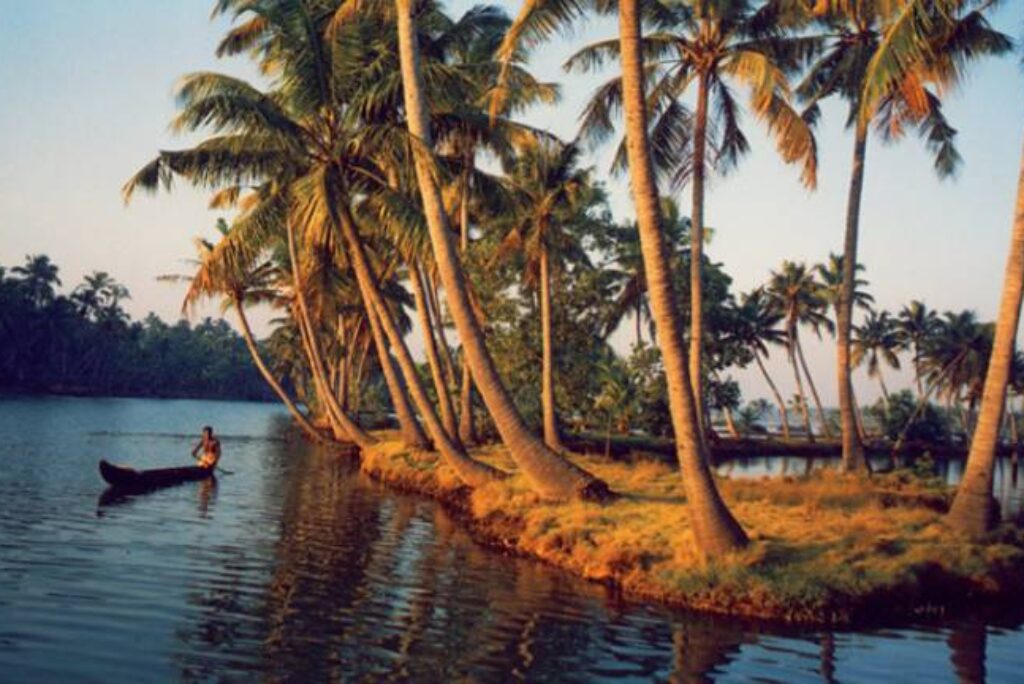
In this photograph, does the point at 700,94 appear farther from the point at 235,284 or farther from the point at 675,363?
the point at 235,284

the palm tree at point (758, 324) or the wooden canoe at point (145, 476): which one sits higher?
the palm tree at point (758, 324)

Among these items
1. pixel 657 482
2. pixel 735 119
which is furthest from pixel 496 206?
pixel 657 482

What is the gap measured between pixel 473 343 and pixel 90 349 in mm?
103528

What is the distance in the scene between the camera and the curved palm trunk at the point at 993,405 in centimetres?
1423

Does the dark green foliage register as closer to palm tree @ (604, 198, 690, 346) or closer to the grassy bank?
palm tree @ (604, 198, 690, 346)

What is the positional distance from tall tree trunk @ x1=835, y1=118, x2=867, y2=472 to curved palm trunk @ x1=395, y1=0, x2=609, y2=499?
11.2m

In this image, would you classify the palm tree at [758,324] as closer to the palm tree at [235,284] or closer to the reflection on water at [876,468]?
the reflection on water at [876,468]

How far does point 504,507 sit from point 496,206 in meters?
9.77

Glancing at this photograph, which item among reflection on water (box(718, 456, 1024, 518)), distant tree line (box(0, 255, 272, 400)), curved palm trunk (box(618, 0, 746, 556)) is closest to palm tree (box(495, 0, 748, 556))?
curved palm trunk (box(618, 0, 746, 556))

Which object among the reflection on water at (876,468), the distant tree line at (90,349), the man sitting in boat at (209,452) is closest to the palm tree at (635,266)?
the reflection on water at (876,468)

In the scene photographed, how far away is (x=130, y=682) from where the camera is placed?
24.2ft

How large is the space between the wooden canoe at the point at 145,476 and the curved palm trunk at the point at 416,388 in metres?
7.27

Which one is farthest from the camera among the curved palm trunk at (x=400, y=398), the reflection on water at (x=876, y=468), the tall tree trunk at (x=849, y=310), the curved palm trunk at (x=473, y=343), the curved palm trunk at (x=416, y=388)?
the reflection on water at (x=876, y=468)

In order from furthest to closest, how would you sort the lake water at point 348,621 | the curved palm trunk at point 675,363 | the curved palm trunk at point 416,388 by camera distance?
the curved palm trunk at point 416,388 < the curved palm trunk at point 675,363 < the lake water at point 348,621
